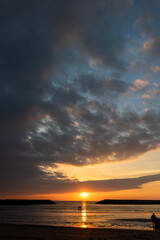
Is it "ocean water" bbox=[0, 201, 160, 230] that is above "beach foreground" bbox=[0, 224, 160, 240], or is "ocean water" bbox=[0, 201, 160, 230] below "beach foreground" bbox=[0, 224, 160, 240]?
below

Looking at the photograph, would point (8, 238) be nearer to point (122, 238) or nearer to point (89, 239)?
point (89, 239)

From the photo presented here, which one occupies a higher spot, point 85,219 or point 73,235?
point 73,235

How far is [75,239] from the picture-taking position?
Result: 17594 millimetres

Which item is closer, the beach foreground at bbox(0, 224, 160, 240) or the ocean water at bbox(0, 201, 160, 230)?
the beach foreground at bbox(0, 224, 160, 240)

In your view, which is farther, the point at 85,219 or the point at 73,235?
the point at 85,219

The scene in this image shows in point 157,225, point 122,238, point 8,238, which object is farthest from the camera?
point 157,225

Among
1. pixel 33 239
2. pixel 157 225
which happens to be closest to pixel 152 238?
pixel 33 239

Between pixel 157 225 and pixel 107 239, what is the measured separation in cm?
2173

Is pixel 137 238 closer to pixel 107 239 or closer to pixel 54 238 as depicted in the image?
pixel 107 239

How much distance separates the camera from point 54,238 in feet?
59.1

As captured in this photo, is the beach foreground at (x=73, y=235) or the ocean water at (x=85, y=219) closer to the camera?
the beach foreground at (x=73, y=235)

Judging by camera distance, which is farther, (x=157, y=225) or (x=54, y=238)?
(x=157, y=225)

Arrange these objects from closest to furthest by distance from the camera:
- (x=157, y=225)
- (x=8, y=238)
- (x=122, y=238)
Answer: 1. (x=8, y=238)
2. (x=122, y=238)
3. (x=157, y=225)

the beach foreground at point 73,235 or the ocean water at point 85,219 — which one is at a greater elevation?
the beach foreground at point 73,235
